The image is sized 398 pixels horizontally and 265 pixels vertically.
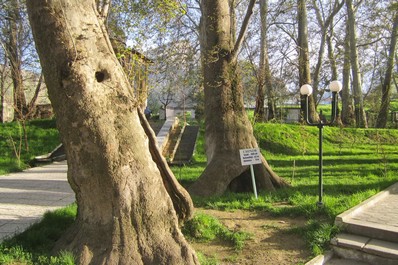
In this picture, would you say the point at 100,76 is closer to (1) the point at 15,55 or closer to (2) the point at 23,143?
(2) the point at 23,143

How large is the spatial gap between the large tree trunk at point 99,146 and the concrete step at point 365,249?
227 cm

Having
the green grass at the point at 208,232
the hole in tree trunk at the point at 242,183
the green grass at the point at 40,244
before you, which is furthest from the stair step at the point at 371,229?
the green grass at the point at 40,244

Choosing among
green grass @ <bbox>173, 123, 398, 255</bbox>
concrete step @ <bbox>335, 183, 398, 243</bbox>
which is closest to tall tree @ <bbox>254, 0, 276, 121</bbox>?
green grass @ <bbox>173, 123, 398, 255</bbox>

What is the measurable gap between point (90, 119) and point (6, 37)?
14927 millimetres

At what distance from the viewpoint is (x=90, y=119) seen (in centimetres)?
412

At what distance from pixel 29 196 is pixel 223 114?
455cm

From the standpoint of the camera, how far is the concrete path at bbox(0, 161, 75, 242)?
604 cm

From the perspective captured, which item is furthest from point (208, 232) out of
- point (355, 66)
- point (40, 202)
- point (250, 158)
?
point (355, 66)

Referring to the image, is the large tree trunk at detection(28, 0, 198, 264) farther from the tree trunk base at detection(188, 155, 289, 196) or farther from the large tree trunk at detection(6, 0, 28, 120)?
the large tree trunk at detection(6, 0, 28, 120)

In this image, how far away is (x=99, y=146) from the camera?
13.6 feet

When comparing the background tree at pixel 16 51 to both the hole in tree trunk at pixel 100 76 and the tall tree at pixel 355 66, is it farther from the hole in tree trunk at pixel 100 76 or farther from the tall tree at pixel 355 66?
the tall tree at pixel 355 66

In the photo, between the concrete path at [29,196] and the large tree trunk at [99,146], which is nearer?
the large tree trunk at [99,146]

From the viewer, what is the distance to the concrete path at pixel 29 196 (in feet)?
19.8

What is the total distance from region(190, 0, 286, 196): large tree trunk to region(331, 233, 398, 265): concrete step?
2.90 m
